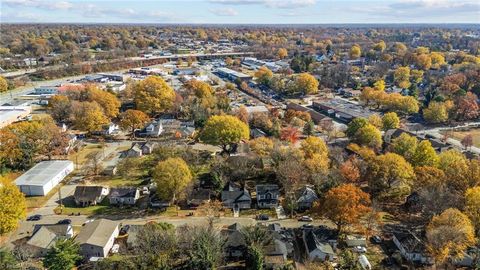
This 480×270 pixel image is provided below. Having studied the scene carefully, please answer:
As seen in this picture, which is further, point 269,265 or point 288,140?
point 288,140

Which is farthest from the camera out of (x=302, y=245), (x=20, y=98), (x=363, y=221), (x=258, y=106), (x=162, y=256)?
(x=20, y=98)

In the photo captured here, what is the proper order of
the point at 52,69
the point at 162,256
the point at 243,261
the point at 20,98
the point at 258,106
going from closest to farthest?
the point at 162,256 < the point at 243,261 < the point at 258,106 < the point at 20,98 < the point at 52,69

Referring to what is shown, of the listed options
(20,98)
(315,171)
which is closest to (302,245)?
(315,171)

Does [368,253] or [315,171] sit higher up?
[315,171]

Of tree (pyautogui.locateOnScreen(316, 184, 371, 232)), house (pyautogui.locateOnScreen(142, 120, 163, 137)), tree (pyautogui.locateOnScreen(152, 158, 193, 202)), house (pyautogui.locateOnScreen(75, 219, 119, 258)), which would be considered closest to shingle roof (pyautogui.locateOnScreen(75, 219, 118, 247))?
house (pyautogui.locateOnScreen(75, 219, 119, 258))

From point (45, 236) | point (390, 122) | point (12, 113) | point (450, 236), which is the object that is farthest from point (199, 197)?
point (12, 113)

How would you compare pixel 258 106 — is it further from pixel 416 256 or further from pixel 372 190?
pixel 416 256

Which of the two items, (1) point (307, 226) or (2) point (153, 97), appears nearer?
(1) point (307, 226)

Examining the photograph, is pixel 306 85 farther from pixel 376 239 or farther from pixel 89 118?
pixel 376 239
